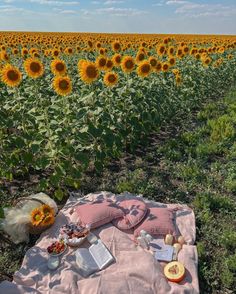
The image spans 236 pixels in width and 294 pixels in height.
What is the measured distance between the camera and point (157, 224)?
498cm

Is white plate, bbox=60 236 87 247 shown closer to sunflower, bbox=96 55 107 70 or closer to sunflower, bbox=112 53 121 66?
sunflower, bbox=96 55 107 70

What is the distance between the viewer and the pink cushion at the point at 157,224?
4.92 m

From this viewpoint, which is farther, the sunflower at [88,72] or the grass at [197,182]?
the sunflower at [88,72]

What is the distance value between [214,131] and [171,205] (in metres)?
3.23

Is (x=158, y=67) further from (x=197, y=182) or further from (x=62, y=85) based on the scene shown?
(x=62, y=85)

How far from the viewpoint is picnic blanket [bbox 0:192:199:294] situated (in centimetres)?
406

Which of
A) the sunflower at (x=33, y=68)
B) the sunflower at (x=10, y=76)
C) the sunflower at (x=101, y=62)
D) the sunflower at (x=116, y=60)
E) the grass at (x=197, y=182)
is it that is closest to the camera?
the grass at (x=197, y=182)

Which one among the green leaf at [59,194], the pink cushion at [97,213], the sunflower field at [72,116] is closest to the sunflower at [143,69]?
the sunflower field at [72,116]

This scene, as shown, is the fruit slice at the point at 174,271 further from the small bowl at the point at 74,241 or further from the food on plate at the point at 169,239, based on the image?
the small bowl at the point at 74,241

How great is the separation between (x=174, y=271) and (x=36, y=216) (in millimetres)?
1890

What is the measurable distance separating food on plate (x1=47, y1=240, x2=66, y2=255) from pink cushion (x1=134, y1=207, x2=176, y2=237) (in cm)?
92

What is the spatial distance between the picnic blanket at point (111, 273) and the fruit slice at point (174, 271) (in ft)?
0.17

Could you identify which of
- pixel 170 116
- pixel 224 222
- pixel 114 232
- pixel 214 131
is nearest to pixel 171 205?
pixel 224 222

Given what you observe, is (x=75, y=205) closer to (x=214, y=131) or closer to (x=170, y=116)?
(x=214, y=131)
